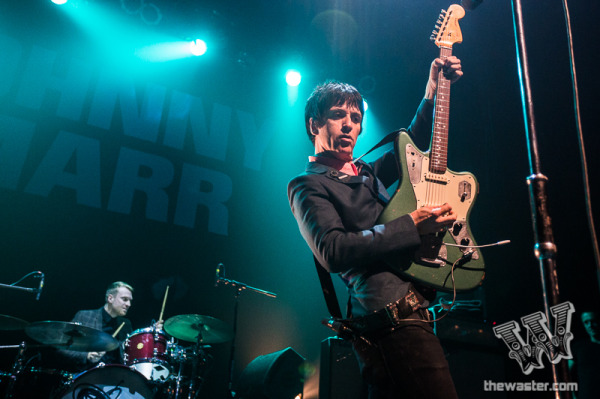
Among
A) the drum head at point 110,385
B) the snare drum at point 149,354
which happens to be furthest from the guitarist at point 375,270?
the snare drum at point 149,354

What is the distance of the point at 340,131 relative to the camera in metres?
2.28

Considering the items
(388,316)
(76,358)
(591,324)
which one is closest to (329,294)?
(388,316)

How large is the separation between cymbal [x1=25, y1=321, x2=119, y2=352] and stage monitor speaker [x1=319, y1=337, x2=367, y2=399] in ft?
8.67

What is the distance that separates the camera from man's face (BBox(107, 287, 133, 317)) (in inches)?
226

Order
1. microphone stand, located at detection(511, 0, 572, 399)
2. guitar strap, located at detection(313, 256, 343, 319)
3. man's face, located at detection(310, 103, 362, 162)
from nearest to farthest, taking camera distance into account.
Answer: microphone stand, located at detection(511, 0, 572, 399) → guitar strap, located at detection(313, 256, 343, 319) → man's face, located at detection(310, 103, 362, 162)

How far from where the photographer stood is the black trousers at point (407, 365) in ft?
4.75

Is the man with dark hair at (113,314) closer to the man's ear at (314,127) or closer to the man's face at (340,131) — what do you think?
the man's ear at (314,127)

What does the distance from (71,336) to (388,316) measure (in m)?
4.25

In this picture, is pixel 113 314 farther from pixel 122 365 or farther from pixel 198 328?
pixel 122 365

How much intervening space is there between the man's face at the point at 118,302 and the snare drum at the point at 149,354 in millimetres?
818

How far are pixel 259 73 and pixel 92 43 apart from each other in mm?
2627

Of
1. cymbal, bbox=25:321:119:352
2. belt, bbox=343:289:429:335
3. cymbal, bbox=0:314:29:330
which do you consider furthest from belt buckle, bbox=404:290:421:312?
cymbal, bbox=0:314:29:330

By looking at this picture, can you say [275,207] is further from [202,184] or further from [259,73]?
[259,73]

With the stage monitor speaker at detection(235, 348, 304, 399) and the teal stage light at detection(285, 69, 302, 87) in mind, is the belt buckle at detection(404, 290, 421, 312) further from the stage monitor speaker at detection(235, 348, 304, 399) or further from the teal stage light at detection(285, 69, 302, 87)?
the teal stage light at detection(285, 69, 302, 87)
